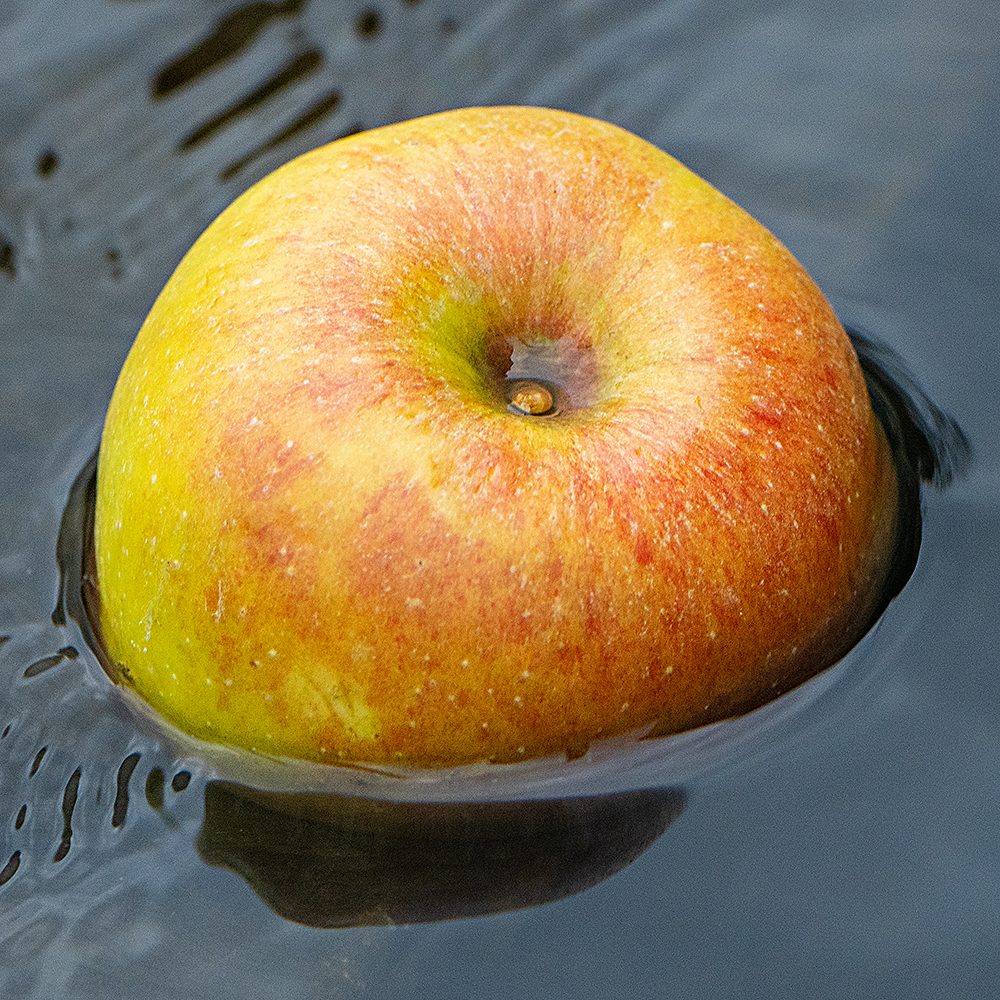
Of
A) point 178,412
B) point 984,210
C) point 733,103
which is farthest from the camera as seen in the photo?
point 733,103

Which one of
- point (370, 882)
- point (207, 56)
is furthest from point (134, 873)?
point (207, 56)

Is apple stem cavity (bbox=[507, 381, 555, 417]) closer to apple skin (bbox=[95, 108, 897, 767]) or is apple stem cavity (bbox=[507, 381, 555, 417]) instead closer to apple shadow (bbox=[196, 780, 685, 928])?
apple skin (bbox=[95, 108, 897, 767])

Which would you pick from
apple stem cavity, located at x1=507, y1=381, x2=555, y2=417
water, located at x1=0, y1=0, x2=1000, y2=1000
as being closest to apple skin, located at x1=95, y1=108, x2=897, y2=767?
apple stem cavity, located at x1=507, y1=381, x2=555, y2=417

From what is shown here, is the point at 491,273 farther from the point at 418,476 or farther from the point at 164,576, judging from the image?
the point at 164,576

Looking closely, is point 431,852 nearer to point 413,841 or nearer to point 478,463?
point 413,841

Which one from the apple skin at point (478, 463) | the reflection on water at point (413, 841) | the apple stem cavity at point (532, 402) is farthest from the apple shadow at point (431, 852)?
the apple stem cavity at point (532, 402)

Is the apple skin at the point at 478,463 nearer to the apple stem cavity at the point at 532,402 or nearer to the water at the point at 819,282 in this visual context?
the apple stem cavity at the point at 532,402
